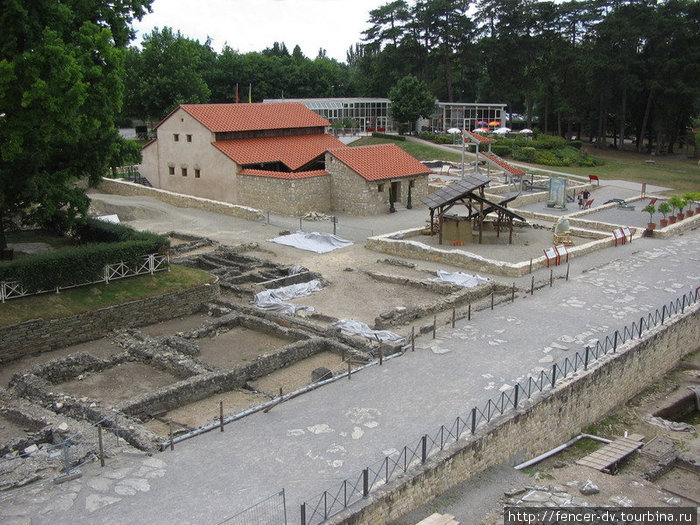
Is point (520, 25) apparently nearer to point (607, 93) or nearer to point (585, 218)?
point (607, 93)

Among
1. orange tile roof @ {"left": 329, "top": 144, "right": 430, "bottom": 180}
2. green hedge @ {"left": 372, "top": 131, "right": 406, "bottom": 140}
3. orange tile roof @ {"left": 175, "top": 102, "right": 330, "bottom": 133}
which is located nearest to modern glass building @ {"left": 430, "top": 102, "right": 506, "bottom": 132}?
green hedge @ {"left": 372, "top": 131, "right": 406, "bottom": 140}

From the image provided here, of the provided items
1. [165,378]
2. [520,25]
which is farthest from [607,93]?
[165,378]

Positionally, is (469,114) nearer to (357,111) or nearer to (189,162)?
(357,111)

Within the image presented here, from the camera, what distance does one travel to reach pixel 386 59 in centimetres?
7556

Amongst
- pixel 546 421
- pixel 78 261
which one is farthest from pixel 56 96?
pixel 546 421

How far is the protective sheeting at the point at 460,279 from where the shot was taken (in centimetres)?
2359

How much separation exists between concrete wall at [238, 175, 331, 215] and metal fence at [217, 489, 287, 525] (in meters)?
25.9

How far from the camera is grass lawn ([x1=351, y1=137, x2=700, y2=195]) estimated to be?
4975 centimetres

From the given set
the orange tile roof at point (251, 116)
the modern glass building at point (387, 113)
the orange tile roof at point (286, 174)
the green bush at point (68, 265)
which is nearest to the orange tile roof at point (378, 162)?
the orange tile roof at point (286, 174)

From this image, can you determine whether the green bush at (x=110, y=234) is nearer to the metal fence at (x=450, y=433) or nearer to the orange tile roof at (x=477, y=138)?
the metal fence at (x=450, y=433)

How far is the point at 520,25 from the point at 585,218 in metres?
40.4

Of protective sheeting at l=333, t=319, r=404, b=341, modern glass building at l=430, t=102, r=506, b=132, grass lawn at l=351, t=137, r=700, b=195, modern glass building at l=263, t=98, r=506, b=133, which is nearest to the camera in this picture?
protective sheeting at l=333, t=319, r=404, b=341

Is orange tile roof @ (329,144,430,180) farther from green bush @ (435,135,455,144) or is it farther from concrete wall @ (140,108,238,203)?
green bush @ (435,135,455,144)

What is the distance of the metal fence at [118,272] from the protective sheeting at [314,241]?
782cm
